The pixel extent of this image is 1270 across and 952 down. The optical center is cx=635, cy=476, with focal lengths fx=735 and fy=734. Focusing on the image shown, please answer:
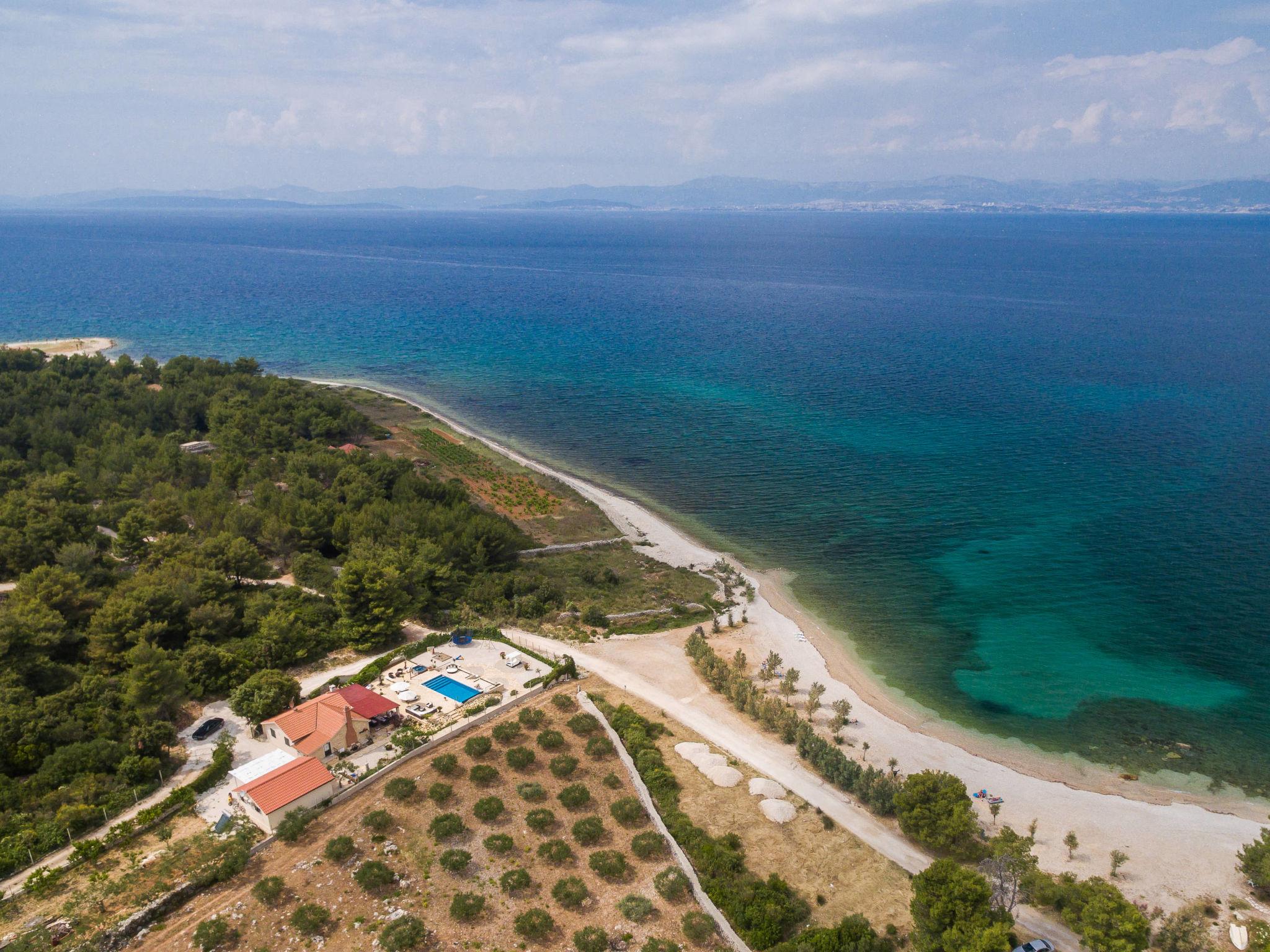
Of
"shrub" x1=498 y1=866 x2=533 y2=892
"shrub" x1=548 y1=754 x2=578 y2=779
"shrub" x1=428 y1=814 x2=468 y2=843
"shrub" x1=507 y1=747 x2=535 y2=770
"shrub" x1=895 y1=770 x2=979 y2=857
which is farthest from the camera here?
"shrub" x1=507 y1=747 x2=535 y2=770

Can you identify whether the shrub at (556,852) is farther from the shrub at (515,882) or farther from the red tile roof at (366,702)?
the red tile roof at (366,702)

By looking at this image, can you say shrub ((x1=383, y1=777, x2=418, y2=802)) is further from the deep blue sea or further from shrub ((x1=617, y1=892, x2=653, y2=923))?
the deep blue sea

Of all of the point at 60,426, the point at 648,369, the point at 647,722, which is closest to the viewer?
the point at 647,722

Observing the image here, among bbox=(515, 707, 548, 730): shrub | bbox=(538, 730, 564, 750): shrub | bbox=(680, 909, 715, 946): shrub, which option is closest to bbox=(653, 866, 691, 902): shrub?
bbox=(680, 909, 715, 946): shrub

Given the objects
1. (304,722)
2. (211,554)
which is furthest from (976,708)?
(211,554)

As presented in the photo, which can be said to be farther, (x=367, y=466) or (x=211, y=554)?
(x=367, y=466)

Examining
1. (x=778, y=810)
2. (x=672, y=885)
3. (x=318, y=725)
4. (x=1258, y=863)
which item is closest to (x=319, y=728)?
(x=318, y=725)

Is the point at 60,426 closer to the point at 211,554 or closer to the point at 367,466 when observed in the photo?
the point at 367,466
